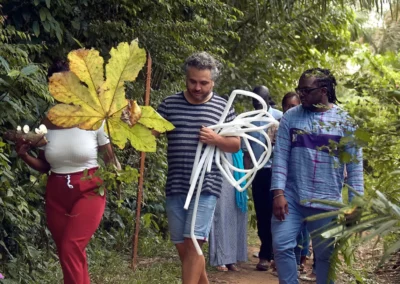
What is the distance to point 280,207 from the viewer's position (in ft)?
18.0

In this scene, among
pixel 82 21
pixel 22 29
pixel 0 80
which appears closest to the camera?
pixel 0 80

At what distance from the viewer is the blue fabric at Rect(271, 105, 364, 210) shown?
5.46 meters

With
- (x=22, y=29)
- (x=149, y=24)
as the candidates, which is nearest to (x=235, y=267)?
(x=149, y=24)

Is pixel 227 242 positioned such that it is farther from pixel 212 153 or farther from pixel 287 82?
pixel 287 82

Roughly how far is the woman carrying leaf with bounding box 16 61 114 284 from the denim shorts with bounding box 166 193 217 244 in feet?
1.97

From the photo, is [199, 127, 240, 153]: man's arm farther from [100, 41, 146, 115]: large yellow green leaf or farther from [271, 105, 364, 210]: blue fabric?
[100, 41, 146, 115]: large yellow green leaf

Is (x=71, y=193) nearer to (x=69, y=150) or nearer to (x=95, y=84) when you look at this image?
(x=69, y=150)

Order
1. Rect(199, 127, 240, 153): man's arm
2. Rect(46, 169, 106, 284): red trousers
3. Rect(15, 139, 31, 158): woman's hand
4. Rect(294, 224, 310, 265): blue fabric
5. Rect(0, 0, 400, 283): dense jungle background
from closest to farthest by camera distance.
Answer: Rect(0, 0, 400, 283): dense jungle background
Rect(15, 139, 31, 158): woman's hand
Rect(46, 169, 106, 284): red trousers
Rect(199, 127, 240, 153): man's arm
Rect(294, 224, 310, 265): blue fabric

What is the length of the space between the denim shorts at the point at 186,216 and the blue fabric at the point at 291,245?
47 cm

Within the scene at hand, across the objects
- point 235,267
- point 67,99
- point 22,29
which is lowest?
point 235,267

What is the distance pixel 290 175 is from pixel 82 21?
9.92 feet

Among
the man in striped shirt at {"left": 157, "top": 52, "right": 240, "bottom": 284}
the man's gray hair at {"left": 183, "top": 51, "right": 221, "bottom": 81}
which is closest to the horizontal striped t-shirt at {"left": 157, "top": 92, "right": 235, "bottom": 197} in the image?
the man in striped shirt at {"left": 157, "top": 52, "right": 240, "bottom": 284}

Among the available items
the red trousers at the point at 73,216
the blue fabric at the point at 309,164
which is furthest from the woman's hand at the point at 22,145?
the blue fabric at the point at 309,164

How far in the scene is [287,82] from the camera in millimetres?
12742
